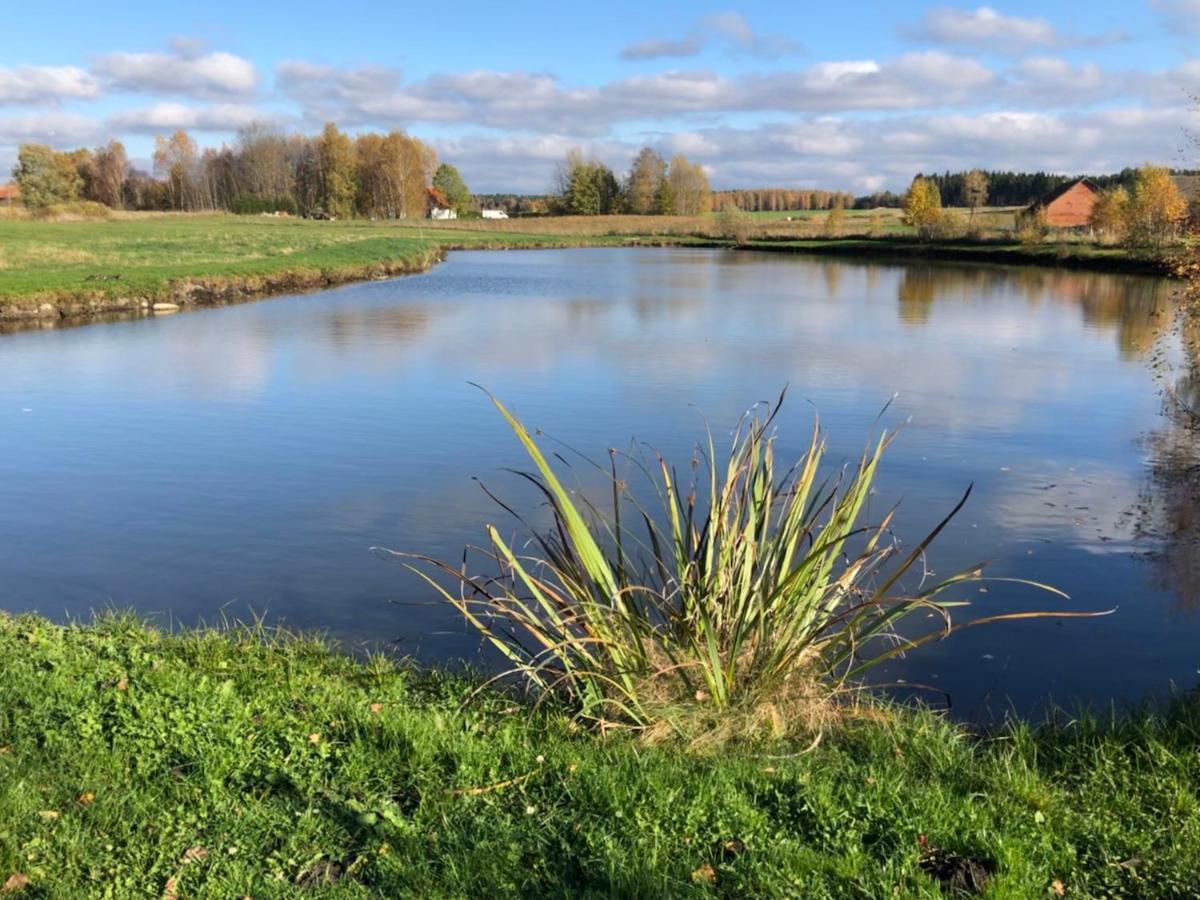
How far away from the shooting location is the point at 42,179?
286 feet

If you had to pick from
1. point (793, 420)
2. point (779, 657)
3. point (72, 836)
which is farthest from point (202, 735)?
point (793, 420)

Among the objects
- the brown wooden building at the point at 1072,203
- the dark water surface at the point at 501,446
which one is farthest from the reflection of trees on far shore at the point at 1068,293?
the brown wooden building at the point at 1072,203

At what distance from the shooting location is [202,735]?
3.88 m

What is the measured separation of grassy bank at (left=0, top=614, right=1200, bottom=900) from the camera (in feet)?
9.86

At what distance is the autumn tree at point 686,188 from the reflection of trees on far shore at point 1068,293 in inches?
2194

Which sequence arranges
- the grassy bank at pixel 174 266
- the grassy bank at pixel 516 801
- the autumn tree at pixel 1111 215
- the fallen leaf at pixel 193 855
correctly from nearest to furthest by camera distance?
1. the grassy bank at pixel 516 801
2. the fallen leaf at pixel 193 855
3. the grassy bank at pixel 174 266
4. the autumn tree at pixel 1111 215

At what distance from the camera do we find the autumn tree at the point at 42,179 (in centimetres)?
8469

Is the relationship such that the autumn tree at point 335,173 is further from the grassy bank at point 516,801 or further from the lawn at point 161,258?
the grassy bank at point 516,801

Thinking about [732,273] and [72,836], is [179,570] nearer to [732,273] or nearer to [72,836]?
[72,836]

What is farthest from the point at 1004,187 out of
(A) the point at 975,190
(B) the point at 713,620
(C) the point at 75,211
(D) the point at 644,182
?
(B) the point at 713,620

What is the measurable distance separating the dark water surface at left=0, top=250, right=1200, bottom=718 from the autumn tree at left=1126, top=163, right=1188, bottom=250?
53.4ft

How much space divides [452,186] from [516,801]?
118184 mm

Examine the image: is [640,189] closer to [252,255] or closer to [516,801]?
[252,255]

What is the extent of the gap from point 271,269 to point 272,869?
1198 inches
